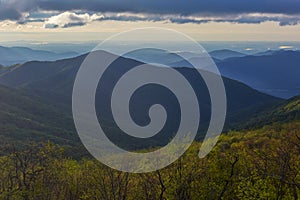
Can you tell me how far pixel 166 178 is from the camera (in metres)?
36.1

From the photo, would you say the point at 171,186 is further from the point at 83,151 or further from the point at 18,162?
the point at 83,151

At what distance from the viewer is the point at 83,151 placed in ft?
486

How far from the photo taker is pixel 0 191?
1468 inches

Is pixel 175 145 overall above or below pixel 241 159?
above

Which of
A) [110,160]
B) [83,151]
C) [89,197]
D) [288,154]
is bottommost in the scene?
[83,151]

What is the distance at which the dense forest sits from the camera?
34094 mm

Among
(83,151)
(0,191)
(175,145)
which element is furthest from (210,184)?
(83,151)

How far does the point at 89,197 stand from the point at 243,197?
16940 millimetres

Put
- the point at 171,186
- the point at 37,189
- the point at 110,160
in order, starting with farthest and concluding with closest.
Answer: the point at 110,160 → the point at 37,189 → the point at 171,186

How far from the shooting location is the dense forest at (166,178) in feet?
112

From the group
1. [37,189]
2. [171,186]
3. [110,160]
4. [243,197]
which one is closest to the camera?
[243,197]

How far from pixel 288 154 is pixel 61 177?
25094 millimetres

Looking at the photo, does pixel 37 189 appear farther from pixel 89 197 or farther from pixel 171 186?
pixel 171 186

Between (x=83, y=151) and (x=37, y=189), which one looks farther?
(x=83, y=151)
